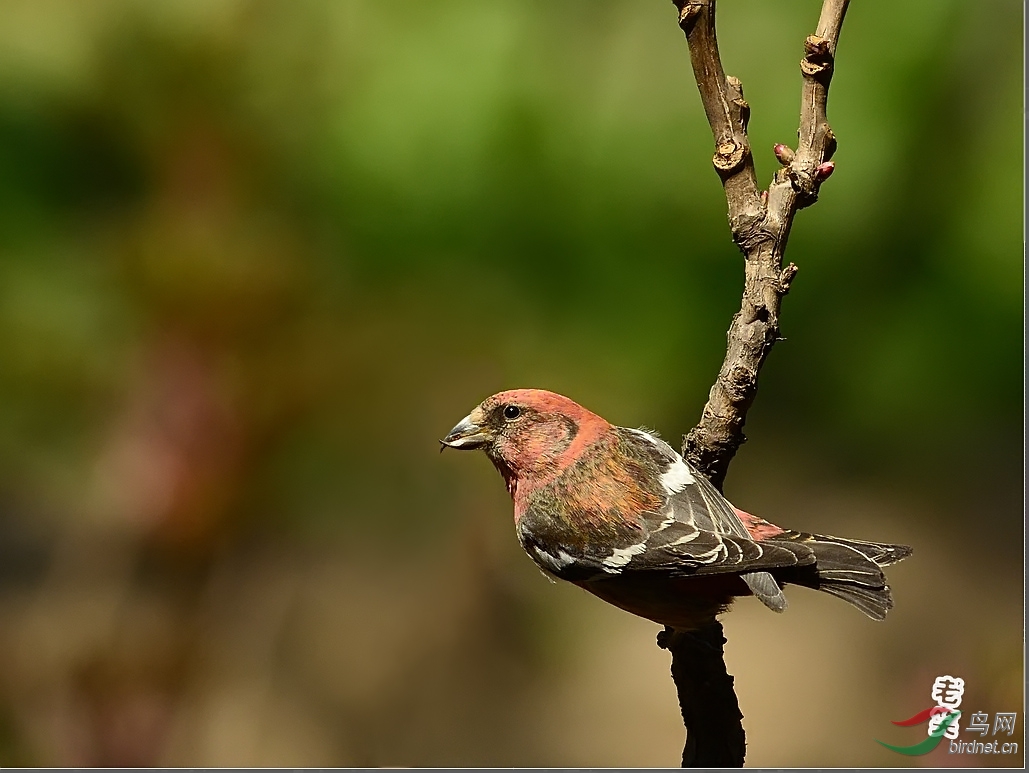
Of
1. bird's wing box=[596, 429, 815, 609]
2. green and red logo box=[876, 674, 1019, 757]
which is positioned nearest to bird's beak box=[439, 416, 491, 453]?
bird's wing box=[596, 429, 815, 609]

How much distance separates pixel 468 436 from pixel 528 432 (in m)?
0.06

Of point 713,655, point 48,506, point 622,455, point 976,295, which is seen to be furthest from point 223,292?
point 976,295

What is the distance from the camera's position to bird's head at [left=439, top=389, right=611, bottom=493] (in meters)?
0.97

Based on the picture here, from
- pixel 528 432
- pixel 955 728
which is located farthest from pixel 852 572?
pixel 955 728

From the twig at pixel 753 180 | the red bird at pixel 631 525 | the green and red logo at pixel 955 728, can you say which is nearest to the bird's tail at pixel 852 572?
the red bird at pixel 631 525

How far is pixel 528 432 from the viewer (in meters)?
0.99

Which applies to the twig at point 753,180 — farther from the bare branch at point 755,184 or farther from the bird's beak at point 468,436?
the bird's beak at point 468,436

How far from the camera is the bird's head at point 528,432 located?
971 mm

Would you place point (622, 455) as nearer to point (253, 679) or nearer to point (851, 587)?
point (851, 587)

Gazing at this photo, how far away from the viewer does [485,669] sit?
1.92 metres

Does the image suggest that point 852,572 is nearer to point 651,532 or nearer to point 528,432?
point 651,532

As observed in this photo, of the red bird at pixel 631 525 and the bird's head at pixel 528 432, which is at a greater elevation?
the bird's head at pixel 528 432

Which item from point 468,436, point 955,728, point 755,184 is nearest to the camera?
point 755,184

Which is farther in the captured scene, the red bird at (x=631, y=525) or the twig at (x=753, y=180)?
the red bird at (x=631, y=525)
